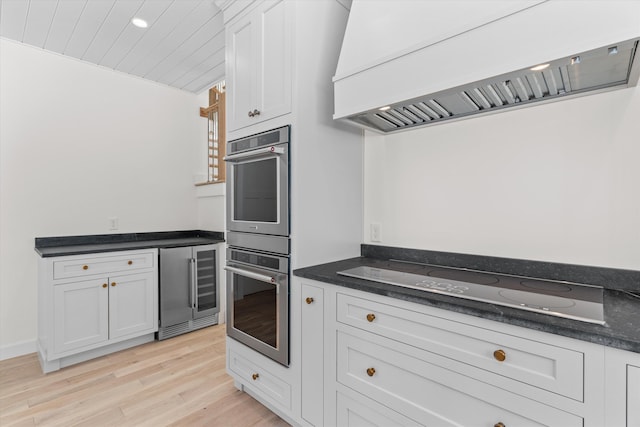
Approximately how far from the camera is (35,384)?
7.09ft

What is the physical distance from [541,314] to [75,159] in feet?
11.9

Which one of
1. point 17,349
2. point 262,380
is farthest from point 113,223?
point 262,380

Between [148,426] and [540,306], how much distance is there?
81.2 inches

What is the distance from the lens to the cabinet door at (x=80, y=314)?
2.30 m

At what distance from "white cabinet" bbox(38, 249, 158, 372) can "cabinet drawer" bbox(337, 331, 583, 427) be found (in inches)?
83.3

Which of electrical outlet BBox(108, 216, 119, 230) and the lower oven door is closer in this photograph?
the lower oven door

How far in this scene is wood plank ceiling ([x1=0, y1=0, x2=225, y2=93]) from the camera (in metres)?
2.08

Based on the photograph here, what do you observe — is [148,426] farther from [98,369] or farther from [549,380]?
[549,380]

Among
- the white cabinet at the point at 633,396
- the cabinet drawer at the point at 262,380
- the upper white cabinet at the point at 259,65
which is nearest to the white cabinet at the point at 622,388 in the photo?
the white cabinet at the point at 633,396

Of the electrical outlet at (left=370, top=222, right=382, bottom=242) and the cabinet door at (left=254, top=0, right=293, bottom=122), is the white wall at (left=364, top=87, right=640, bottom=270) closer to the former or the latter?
the electrical outlet at (left=370, top=222, right=382, bottom=242)

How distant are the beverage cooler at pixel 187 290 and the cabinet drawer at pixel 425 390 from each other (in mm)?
2072

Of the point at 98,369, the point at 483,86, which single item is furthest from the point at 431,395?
the point at 98,369

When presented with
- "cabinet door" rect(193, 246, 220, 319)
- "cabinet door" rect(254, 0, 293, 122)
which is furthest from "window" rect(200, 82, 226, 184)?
"cabinet door" rect(254, 0, 293, 122)

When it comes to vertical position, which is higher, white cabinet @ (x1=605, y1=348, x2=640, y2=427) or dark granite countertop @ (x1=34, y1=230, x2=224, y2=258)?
dark granite countertop @ (x1=34, y1=230, x2=224, y2=258)
